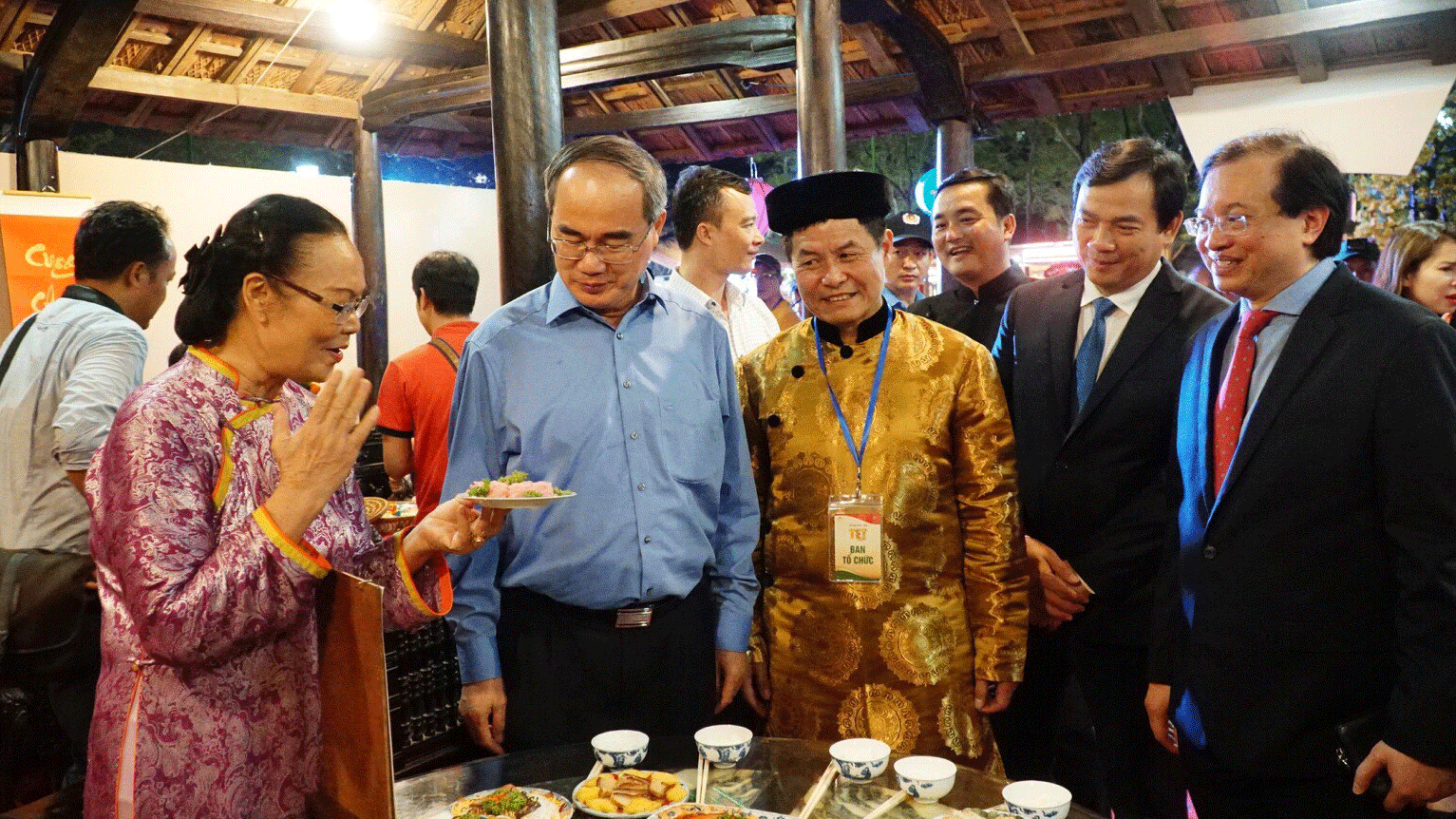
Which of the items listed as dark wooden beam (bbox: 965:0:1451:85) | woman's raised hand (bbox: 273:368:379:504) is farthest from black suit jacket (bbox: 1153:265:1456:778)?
dark wooden beam (bbox: 965:0:1451:85)

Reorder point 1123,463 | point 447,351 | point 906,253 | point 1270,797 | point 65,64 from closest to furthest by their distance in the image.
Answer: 1. point 1270,797
2. point 1123,463
3. point 447,351
4. point 906,253
5. point 65,64

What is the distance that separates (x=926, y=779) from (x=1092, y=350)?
1.62m

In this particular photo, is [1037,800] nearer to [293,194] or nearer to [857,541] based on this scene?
[857,541]

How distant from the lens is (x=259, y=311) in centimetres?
166

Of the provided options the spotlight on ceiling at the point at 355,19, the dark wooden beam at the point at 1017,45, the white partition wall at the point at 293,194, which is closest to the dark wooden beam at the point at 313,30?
the spotlight on ceiling at the point at 355,19

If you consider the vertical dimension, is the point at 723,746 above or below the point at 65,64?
below

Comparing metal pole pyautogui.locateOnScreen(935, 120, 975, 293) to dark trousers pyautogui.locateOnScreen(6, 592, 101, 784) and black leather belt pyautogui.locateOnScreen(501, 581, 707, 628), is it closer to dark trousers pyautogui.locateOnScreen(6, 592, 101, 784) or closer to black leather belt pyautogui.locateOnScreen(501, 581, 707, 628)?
black leather belt pyautogui.locateOnScreen(501, 581, 707, 628)

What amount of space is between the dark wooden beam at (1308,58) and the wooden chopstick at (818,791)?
7.15 metres

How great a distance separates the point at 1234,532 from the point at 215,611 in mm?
1902

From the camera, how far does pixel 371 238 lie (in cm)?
865

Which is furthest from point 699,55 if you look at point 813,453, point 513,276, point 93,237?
point 813,453

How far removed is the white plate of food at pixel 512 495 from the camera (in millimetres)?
1634

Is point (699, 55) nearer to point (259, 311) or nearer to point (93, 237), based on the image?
point (93, 237)

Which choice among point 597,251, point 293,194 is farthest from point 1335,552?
point 293,194
